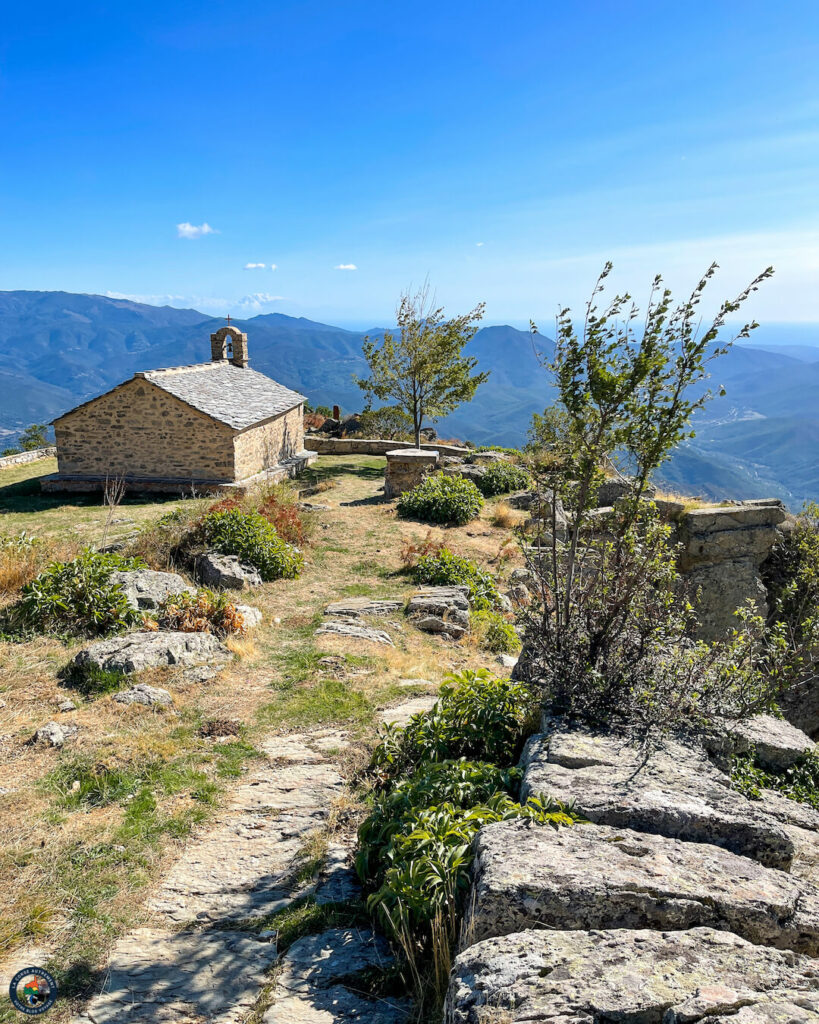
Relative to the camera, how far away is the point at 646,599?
6.05 m

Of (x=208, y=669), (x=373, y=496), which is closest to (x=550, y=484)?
(x=208, y=669)

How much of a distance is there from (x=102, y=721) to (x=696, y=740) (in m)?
5.80

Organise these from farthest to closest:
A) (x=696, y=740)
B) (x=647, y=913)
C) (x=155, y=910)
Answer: (x=696, y=740)
(x=155, y=910)
(x=647, y=913)

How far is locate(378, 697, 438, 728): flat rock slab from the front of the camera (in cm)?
731

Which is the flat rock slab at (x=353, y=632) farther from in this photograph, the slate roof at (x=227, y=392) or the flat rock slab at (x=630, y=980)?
the slate roof at (x=227, y=392)

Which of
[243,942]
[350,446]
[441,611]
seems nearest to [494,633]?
[441,611]

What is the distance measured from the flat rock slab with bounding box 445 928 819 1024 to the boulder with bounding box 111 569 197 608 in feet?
25.5

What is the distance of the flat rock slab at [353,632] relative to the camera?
9961mm

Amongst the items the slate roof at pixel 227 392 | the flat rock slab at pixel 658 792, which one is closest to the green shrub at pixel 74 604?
the flat rock slab at pixel 658 792

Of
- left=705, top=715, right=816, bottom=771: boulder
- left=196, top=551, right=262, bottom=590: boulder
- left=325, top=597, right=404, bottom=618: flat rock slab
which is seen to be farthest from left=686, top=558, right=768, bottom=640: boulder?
left=196, top=551, right=262, bottom=590: boulder

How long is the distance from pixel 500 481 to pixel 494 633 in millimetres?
11750

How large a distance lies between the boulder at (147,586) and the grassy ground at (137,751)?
123cm

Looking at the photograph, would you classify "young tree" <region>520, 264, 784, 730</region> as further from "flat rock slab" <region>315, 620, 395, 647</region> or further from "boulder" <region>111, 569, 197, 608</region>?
"boulder" <region>111, 569, 197, 608</region>

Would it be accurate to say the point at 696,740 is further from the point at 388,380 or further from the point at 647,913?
the point at 388,380
